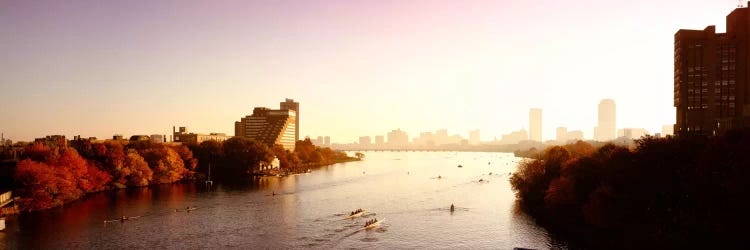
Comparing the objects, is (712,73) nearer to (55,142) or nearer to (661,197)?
(661,197)

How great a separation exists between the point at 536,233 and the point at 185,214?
56.0m

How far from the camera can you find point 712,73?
135500 millimetres

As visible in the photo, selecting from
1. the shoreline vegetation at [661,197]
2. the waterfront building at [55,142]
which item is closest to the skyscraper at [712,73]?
the shoreline vegetation at [661,197]

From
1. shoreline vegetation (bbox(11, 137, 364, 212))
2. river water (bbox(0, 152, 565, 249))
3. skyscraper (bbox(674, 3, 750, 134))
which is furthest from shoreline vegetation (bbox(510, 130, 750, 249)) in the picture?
shoreline vegetation (bbox(11, 137, 364, 212))

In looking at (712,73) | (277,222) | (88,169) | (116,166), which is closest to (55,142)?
(116,166)

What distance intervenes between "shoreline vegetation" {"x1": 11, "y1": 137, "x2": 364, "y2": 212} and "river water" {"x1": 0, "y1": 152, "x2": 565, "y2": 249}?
175 inches

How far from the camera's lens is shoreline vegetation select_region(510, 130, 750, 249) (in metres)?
54.0

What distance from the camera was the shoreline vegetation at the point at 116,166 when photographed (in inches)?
3620

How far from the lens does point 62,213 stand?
8706 centimetres

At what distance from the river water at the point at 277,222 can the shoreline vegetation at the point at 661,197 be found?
6.49 m

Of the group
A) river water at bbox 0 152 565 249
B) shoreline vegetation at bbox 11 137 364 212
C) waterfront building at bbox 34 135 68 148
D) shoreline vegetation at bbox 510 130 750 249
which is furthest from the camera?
waterfront building at bbox 34 135 68 148

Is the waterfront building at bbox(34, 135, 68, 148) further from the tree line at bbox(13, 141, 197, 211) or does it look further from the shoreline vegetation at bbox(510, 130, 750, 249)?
the shoreline vegetation at bbox(510, 130, 750, 249)

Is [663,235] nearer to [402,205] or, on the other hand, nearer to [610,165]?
[610,165]

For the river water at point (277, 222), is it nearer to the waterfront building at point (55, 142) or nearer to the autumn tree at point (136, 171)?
the autumn tree at point (136, 171)
